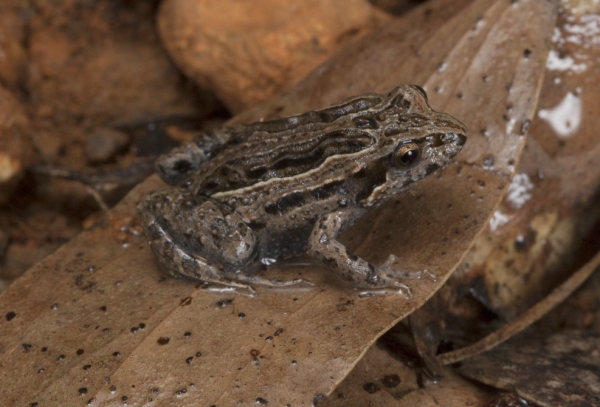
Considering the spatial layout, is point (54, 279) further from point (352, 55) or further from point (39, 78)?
point (39, 78)

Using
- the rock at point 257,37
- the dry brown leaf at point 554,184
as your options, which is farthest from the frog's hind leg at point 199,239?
the rock at point 257,37

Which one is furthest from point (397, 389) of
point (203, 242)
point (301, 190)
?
point (203, 242)

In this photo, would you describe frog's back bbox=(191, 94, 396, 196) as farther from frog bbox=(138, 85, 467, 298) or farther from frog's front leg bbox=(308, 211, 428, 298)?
frog's front leg bbox=(308, 211, 428, 298)

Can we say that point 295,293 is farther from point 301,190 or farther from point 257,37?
point 257,37

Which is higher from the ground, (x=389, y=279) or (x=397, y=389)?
(x=389, y=279)

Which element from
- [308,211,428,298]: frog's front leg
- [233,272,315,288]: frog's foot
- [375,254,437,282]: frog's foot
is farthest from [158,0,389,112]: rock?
[375,254,437,282]: frog's foot

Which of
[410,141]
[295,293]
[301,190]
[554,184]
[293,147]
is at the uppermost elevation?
[410,141]
